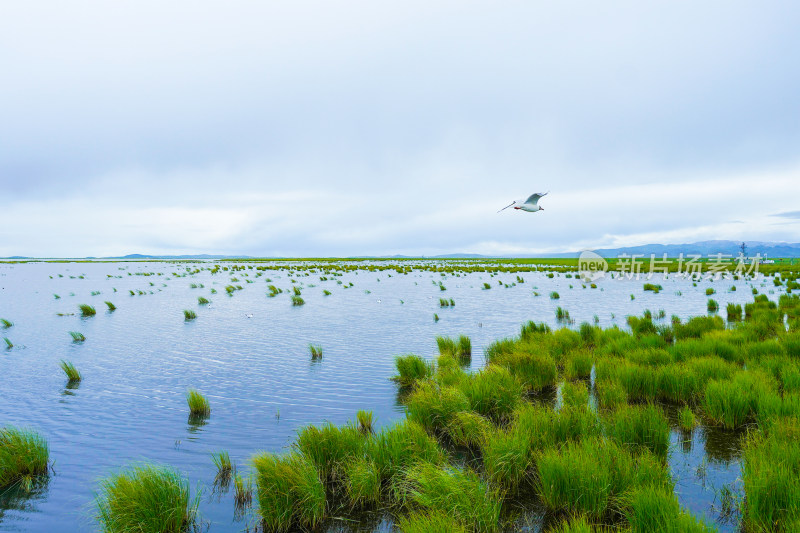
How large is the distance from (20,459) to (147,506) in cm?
297

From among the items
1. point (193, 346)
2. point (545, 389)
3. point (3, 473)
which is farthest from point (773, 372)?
point (193, 346)

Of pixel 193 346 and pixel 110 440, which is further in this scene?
pixel 193 346

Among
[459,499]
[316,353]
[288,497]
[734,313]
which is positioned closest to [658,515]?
[459,499]

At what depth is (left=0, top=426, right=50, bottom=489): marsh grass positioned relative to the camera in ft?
19.7

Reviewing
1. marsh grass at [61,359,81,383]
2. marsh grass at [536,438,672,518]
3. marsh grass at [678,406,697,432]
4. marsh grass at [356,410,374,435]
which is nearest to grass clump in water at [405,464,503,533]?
marsh grass at [536,438,672,518]

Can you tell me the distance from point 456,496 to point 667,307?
78.9 feet

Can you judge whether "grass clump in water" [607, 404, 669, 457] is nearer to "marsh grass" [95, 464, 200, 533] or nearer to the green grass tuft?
"marsh grass" [95, 464, 200, 533]

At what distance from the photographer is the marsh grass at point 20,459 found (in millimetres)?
5996

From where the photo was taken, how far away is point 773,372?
355 inches

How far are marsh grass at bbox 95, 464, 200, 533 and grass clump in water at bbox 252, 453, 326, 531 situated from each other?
83 centimetres

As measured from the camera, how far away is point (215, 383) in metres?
11.2

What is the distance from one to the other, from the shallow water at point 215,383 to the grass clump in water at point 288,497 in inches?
13.9

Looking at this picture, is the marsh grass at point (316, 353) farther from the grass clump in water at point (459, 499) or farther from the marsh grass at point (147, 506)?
the grass clump in water at point (459, 499)

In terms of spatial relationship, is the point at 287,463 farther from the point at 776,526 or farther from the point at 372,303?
the point at 372,303
